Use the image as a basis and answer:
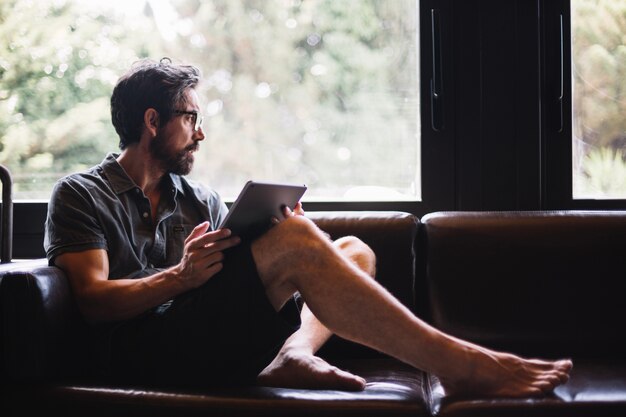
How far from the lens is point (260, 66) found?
258 cm

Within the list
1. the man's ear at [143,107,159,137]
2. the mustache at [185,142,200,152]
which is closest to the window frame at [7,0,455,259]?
the mustache at [185,142,200,152]

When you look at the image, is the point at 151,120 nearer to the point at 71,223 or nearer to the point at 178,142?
the point at 178,142

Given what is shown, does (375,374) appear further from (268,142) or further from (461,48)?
(461,48)

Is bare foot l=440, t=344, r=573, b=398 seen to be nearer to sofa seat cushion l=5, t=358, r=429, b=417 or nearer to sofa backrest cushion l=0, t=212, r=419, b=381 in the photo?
sofa seat cushion l=5, t=358, r=429, b=417

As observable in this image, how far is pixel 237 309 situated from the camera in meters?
1.51

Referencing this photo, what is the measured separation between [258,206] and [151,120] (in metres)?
0.63

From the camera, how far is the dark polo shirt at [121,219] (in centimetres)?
171

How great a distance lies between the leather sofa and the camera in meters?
1.50

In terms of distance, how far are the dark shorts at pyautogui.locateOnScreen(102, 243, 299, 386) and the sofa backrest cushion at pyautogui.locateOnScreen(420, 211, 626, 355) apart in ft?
2.13

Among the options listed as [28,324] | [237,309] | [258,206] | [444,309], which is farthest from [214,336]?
[444,309]

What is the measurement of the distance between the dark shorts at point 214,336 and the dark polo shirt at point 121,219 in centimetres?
26

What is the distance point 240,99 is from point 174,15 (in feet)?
1.36

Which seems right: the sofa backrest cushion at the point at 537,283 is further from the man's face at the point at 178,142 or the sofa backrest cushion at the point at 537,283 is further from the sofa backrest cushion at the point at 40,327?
the sofa backrest cushion at the point at 40,327

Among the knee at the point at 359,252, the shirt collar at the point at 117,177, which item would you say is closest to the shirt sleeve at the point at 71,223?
the shirt collar at the point at 117,177
